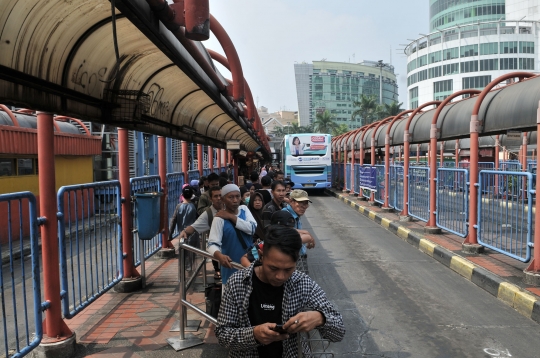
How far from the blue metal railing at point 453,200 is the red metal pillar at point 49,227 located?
6961 mm

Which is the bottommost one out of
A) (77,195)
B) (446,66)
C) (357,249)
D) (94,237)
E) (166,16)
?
(357,249)

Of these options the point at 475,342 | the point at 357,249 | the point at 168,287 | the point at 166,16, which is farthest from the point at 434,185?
the point at 166,16

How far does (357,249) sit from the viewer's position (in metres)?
9.05

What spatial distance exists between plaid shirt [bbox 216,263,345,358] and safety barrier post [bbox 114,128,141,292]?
12.6ft

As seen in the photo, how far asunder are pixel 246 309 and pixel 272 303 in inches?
4.9

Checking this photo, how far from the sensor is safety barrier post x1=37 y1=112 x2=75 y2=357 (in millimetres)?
3729

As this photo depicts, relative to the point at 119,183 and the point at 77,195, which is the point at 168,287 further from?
the point at 77,195

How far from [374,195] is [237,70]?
39.3 feet

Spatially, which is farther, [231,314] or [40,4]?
[40,4]

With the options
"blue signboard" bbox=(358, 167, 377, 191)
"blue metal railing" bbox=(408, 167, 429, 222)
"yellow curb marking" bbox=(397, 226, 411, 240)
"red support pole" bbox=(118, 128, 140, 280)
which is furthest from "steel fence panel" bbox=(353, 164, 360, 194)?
"red support pole" bbox=(118, 128, 140, 280)

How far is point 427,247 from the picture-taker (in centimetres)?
858

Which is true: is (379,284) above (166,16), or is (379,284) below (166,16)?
below

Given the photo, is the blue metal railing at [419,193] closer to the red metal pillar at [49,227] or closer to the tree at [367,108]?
the red metal pillar at [49,227]

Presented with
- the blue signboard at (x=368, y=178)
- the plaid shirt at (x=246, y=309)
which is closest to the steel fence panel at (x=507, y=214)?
the plaid shirt at (x=246, y=309)
